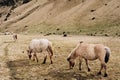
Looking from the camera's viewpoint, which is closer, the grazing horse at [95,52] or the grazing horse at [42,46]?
the grazing horse at [95,52]

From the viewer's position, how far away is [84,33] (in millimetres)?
67938

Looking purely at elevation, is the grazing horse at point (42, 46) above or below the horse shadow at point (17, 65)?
above

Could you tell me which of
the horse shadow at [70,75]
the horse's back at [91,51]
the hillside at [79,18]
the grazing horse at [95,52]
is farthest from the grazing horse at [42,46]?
the hillside at [79,18]

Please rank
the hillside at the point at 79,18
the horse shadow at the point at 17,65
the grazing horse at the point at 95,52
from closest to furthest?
the grazing horse at the point at 95,52 → the horse shadow at the point at 17,65 → the hillside at the point at 79,18

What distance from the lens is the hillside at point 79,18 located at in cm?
7106

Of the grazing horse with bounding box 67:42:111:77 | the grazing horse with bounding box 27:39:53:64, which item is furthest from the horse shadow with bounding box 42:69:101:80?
the grazing horse with bounding box 27:39:53:64

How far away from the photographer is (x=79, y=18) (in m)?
87.1

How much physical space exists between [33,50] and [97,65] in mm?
6696

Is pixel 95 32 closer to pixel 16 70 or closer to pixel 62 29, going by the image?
pixel 62 29

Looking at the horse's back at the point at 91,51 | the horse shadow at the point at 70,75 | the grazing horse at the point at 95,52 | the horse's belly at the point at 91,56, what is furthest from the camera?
the horse's belly at the point at 91,56

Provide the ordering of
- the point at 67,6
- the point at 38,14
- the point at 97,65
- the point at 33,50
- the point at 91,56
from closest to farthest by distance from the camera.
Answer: the point at 91,56
the point at 97,65
the point at 33,50
the point at 67,6
the point at 38,14

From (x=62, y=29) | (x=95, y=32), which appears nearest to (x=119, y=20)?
(x=95, y=32)

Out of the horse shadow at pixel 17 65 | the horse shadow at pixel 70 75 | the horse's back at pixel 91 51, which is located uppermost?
the horse's back at pixel 91 51

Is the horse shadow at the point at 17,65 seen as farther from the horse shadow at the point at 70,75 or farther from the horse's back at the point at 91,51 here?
the horse's back at the point at 91,51
